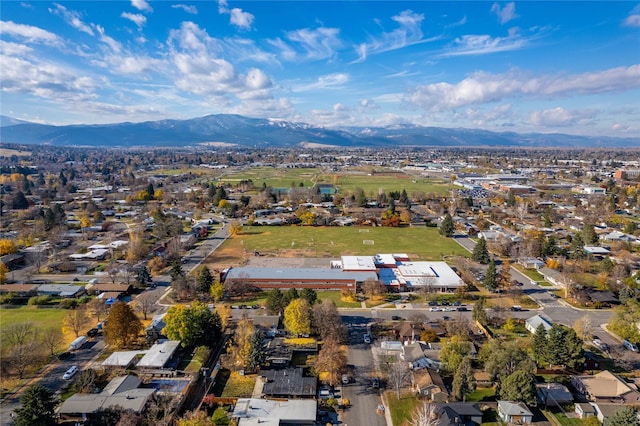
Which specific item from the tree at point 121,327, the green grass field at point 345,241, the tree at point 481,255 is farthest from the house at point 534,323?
the tree at point 121,327

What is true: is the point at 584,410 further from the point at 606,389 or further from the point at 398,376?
the point at 398,376

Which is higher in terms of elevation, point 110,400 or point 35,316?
point 110,400

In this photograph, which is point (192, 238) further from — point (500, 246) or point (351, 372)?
point (500, 246)

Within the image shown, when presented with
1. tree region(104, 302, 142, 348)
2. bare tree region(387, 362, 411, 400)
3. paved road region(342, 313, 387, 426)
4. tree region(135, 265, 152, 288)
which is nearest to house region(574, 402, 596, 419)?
bare tree region(387, 362, 411, 400)

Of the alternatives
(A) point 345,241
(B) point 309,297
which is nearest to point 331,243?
(A) point 345,241

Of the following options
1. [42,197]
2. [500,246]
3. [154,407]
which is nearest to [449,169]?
[500,246]

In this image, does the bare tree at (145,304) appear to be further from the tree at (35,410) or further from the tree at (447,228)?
the tree at (447,228)
